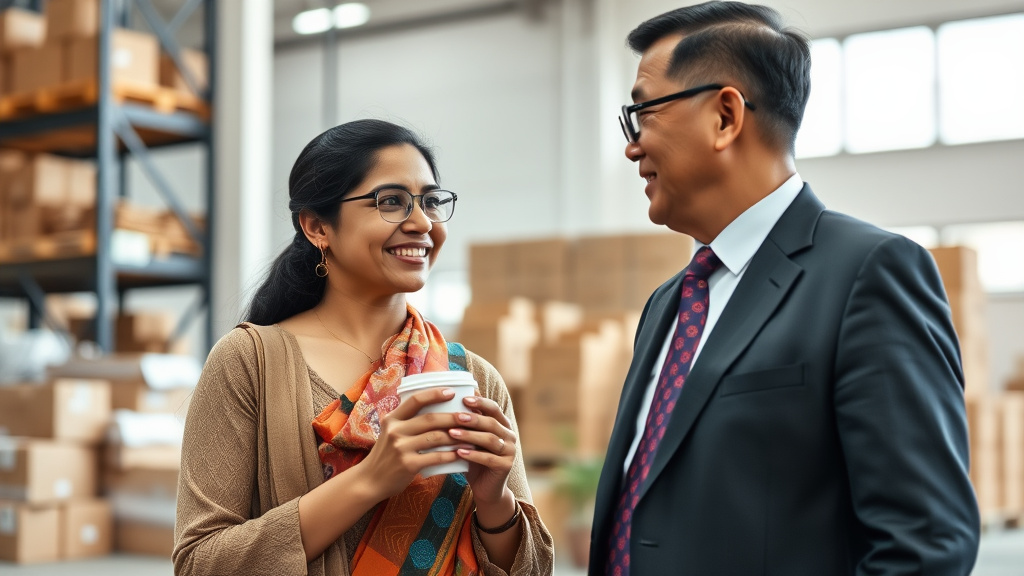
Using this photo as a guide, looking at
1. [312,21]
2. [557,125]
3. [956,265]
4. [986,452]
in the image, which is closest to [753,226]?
[956,265]

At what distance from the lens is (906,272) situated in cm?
141

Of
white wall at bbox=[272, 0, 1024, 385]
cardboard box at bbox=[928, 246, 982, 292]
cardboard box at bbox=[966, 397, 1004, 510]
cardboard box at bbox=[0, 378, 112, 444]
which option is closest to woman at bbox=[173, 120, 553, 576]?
cardboard box at bbox=[0, 378, 112, 444]

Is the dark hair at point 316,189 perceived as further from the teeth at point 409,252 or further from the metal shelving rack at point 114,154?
the metal shelving rack at point 114,154

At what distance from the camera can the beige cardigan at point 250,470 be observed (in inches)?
64.1

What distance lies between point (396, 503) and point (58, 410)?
514 centimetres

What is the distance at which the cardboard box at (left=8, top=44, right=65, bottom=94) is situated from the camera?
7.53 metres

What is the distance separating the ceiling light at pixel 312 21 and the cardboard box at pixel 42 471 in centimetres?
868

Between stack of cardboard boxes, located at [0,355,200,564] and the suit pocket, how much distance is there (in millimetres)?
5201

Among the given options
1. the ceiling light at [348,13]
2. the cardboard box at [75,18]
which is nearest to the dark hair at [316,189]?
the cardboard box at [75,18]

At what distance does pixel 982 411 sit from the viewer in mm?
6973

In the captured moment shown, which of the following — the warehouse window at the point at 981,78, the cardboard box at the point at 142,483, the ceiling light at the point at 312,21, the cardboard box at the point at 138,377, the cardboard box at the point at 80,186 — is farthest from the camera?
the ceiling light at the point at 312,21

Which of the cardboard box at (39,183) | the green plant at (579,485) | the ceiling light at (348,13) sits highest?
the ceiling light at (348,13)

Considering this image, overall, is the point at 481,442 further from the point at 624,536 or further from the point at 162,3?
the point at 162,3

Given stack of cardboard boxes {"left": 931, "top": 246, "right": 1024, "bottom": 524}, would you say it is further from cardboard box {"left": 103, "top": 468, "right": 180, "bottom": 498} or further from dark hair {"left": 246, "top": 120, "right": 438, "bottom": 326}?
dark hair {"left": 246, "top": 120, "right": 438, "bottom": 326}
